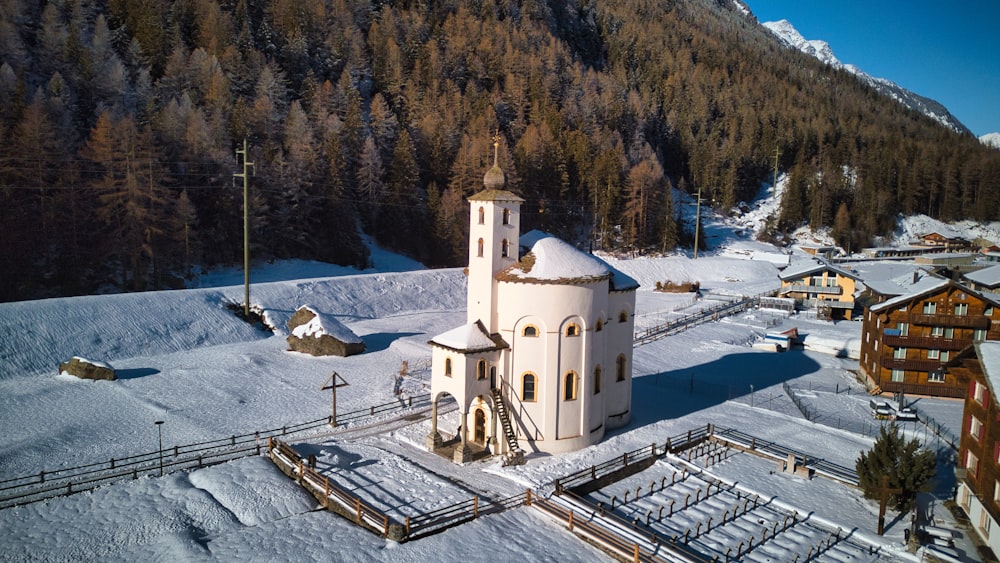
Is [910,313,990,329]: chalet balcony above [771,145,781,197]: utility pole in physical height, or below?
below

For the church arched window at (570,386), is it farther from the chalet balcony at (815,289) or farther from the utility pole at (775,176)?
the utility pole at (775,176)

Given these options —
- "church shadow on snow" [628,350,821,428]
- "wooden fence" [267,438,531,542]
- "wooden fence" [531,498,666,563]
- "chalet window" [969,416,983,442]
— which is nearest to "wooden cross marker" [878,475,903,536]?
"chalet window" [969,416,983,442]

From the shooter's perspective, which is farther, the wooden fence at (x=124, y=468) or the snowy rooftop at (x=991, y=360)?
the snowy rooftop at (x=991, y=360)

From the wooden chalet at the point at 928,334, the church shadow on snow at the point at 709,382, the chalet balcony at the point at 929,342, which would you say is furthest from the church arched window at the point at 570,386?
the chalet balcony at the point at 929,342

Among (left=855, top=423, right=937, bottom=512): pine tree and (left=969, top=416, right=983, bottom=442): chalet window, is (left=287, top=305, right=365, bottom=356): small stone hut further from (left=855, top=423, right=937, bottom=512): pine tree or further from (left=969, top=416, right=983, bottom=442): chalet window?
(left=969, top=416, right=983, bottom=442): chalet window

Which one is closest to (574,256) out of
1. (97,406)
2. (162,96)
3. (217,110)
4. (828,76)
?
(97,406)

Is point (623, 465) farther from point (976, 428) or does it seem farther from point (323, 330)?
point (323, 330)

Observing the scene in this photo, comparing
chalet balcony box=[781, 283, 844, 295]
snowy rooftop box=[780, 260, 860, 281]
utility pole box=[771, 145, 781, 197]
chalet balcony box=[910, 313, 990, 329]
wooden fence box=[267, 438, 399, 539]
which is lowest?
wooden fence box=[267, 438, 399, 539]

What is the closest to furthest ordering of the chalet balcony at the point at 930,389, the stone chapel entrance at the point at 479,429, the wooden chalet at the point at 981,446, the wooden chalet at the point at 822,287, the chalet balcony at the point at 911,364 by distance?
the wooden chalet at the point at 981,446 → the stone chapel entrance at the point at 479,429 → the chalet balcony at the point at 911,364 → the chalet balcony at the point at 930,389 → the wooden chalet at the point at 822,287
